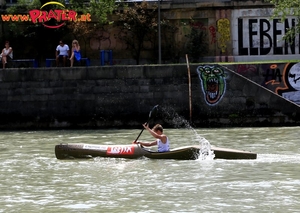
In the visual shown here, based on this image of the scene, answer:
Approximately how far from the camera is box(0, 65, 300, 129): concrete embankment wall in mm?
29281

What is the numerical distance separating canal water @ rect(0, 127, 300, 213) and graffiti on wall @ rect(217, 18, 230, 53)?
1563 cm

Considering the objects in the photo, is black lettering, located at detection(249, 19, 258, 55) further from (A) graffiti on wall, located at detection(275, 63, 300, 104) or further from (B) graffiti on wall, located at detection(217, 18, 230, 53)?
(A) graffiti on wall, located at detection(275, 63, 300, 104)

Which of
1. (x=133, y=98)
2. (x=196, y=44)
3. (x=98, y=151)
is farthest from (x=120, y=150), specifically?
(x=196, y=44)

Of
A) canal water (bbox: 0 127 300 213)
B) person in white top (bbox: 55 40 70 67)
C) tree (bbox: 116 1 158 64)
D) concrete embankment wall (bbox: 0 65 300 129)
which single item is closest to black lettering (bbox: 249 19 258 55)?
tree (bbox: 116 1 158 64)

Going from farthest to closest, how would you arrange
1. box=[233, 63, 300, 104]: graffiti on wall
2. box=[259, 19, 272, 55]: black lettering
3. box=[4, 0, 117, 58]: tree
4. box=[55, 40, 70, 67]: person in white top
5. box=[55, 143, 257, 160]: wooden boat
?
box=[259, 19, 272, 55]: black lettering, box=[4, 0, 117, 58]: tree, box=[55, 40, 70, 67]: person in white top, box=[233, 63, 300, 104]: graffiti on wall, box=[55, 143, 257, 160]: wooden boat

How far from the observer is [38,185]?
1747cm

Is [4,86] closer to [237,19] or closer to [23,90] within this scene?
[23,90]

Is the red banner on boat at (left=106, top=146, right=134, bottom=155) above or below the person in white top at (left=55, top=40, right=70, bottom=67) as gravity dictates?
below

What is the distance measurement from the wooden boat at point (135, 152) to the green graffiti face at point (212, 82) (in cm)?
893

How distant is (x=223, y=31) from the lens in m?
40.2

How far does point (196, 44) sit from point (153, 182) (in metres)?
22.7

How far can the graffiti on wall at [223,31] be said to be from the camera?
132 ft

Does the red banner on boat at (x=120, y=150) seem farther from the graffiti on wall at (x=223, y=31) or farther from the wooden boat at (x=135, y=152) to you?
the graffiti on wall at (x=223, y=31)

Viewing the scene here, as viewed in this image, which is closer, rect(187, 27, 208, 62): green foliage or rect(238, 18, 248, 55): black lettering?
rect(187, 27, 208, 62): green foliage
